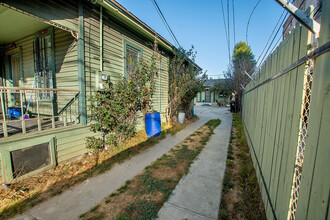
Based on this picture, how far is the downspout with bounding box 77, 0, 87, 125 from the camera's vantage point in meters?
3.54

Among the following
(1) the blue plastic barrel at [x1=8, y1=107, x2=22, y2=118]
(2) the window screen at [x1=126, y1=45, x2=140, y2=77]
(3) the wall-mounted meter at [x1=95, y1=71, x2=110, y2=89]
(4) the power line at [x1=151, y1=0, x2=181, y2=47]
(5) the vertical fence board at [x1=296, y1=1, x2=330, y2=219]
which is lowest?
(1) the blue plastic barrel at [x1=8, y1=107, x2=22, y2=118]

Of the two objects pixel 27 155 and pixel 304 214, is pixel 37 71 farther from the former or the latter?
pixel 304 214

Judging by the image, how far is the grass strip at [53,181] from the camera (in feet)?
6.84

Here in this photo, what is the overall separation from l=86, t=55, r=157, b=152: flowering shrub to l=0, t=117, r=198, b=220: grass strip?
371 millimetres

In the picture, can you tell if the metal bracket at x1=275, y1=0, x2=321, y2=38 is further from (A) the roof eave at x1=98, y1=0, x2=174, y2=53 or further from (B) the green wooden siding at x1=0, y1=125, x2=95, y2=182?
(A) the roof eave at x1=98, y1=0, x2=174, y2=53

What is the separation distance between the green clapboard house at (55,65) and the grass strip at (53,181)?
0.22m

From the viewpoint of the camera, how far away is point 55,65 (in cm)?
412

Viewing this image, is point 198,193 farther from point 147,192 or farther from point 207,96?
point 207,96

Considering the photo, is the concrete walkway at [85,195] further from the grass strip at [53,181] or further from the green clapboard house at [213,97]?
the green clapboard house at [213,97]

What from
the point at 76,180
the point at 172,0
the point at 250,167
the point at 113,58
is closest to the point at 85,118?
the point at 76,180

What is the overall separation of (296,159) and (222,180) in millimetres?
1755

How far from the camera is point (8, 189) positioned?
2311 mm

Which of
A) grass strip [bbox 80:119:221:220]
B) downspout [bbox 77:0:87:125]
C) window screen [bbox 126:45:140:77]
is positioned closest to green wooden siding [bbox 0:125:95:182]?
downspout [bbox 77:0:87:125]

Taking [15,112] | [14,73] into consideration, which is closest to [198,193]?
[15,112]
